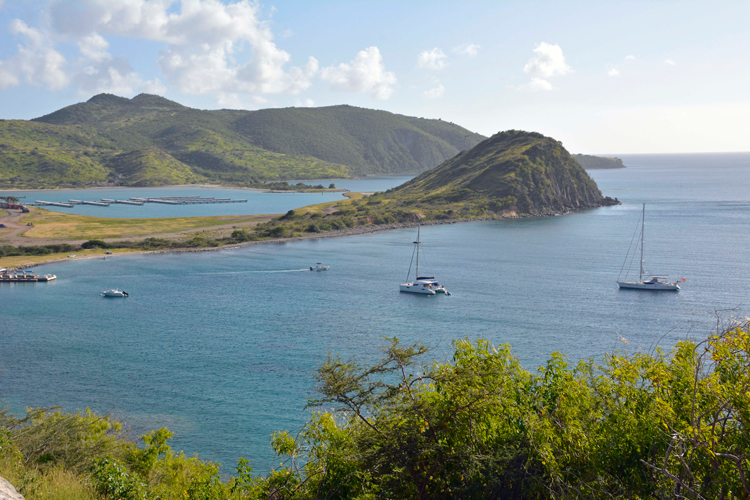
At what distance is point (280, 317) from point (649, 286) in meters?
49.4

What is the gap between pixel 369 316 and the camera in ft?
211

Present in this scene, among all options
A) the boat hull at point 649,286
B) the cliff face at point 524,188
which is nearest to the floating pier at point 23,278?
the boat hull at point 649,286

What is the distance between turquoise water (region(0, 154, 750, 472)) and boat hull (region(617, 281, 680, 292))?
8.33 feet

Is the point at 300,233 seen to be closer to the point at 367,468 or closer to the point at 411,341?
the point at 411,341

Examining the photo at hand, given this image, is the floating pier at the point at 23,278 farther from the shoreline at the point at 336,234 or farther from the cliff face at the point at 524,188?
the cliff face at the point at 524,188

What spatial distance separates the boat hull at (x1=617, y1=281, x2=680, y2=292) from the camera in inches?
2918

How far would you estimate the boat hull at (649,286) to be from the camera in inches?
2918

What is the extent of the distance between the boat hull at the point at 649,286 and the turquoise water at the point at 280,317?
2.54m

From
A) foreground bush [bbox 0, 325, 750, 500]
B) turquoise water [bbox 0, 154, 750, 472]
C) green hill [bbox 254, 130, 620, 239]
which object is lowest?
turquoise water [bbox 0, 154, 750, 472]

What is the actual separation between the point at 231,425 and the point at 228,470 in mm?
5869

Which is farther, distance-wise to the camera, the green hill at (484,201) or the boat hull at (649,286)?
the green hill at (484,201)

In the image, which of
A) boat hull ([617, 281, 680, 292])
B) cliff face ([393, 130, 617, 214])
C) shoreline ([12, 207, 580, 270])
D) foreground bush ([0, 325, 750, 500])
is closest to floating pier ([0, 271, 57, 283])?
shoreline ([12, 207, 580, 270])

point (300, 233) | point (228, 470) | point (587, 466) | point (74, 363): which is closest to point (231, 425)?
point (228, 470)

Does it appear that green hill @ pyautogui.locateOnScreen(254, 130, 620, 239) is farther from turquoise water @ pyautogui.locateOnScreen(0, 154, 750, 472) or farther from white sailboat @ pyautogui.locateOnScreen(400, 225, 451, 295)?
white sailboat @ pyautogui.locateOnScreen(400, 225, 451, 295)
